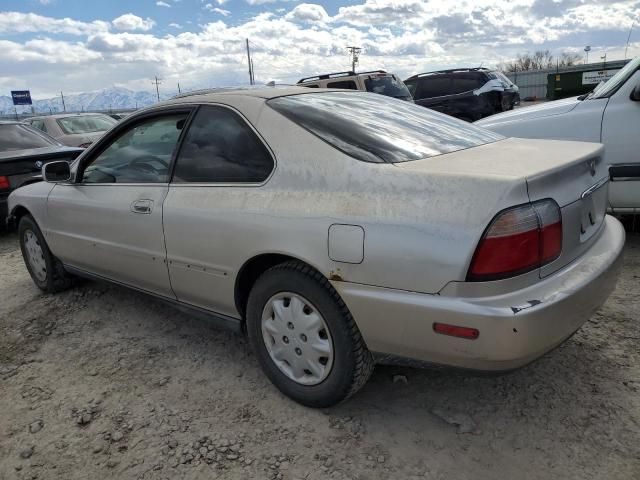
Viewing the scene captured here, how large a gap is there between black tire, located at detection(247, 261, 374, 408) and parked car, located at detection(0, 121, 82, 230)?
16.2 ft

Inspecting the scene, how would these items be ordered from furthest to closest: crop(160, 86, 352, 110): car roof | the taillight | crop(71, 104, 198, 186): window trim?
crop(71, 104, 198, 186): window trim, crop(160, 86, 352, 110): car roof, the taillight

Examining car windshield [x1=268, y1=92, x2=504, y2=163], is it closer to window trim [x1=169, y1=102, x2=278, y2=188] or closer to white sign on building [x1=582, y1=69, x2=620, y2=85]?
window trim [x1=169, y1=102, x2=278, y2=188]

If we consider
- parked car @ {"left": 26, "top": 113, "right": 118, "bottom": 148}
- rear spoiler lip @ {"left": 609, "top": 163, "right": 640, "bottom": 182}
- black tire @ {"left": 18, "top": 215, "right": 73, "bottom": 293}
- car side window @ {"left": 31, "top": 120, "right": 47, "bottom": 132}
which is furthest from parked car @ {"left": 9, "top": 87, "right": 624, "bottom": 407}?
car side window @ {"left": 31, "top": 120, "right": 47, "bottom": 132}

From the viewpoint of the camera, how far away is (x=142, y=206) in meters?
3.07

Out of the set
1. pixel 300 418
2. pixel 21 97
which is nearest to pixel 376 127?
pixel 300 418

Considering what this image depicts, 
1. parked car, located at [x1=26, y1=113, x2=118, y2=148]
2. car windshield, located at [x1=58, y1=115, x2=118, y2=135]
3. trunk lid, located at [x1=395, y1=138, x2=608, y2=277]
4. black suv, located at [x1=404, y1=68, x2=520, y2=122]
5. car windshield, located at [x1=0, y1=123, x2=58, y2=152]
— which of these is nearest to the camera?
trunk lid, located at [x1=395, y1=138, x2=608, y2=277]

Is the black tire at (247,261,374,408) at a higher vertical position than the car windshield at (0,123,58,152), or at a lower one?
lower

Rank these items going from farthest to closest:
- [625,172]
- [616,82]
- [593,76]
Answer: [593,76]
[616,82]
[625,172]

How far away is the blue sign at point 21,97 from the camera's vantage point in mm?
51519

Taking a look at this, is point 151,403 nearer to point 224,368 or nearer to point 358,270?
point 224,368

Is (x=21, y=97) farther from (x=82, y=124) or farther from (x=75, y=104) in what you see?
(x=75, y=104)

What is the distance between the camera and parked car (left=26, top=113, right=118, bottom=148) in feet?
34.0

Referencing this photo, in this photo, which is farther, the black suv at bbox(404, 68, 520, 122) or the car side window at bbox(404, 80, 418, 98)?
the car side window at bbox(404, 80, 418, 98)

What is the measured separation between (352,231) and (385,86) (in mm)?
10142
